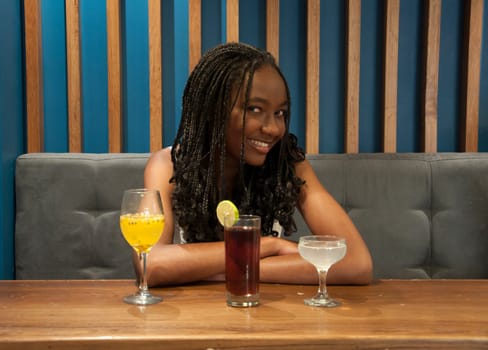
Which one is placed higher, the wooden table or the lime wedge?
the lime wedge

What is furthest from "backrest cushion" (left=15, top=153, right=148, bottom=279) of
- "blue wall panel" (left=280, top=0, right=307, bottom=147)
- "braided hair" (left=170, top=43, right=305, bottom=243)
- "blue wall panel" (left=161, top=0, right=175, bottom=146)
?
"blue wall panel" (left=280, top=0, right=307, bottom=147)

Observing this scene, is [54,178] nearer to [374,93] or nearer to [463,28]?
[374,93]

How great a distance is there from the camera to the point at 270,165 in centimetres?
180

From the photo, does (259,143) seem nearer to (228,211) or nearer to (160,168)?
(160,168)

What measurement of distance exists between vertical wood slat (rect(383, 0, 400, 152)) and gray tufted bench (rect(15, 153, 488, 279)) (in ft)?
0.99

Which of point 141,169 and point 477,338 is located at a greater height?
point 141,169

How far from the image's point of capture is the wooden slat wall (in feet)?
8.54

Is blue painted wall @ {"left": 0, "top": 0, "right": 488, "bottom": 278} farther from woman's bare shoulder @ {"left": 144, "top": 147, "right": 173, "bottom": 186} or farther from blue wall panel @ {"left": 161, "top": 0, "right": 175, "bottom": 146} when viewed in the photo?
woman's bare shoulder @ {"left": 144, "top": 147, "right": 173, "bottom": 186}

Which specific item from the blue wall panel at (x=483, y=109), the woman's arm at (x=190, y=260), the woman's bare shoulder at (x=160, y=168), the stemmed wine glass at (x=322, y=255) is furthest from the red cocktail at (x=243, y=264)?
the blue wall panel at (x=483, y=109)

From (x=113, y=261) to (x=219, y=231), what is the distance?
833 millimetres

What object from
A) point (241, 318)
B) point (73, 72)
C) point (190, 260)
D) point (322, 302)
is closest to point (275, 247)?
point (190, 260)

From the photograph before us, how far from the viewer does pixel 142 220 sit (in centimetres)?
116

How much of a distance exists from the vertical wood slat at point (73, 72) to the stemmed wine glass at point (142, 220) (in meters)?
1.58

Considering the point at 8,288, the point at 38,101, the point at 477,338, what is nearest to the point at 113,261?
the point at 38,101
